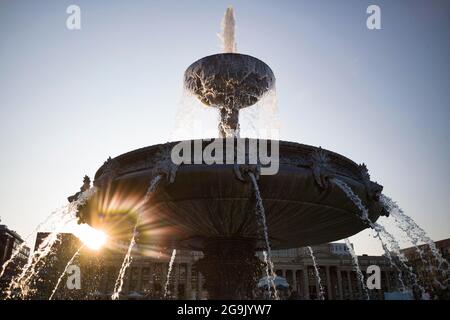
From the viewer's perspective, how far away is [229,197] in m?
7.05

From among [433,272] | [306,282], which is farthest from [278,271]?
[433,272]

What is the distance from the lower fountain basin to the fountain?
0.02m

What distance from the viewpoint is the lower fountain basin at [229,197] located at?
6785mm

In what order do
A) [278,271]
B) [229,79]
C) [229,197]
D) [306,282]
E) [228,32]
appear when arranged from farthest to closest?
[278,271]
[306,282]
[228,32]
[229,79]
[229,197]

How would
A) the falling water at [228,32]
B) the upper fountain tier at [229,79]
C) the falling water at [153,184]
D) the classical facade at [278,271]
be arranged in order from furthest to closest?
the classical facade at [278,271], the falling water at [228,32], the upper fountain tier at [229,79], the falling water at [153,184]

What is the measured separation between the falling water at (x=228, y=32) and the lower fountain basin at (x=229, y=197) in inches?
271

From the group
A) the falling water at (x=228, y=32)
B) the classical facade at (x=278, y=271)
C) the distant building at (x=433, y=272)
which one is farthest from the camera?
the classical facade at (x=278, y=271)

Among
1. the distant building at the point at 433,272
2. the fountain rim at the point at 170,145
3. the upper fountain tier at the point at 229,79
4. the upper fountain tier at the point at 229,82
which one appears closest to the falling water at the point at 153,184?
the fountain rim at the point at 170,145

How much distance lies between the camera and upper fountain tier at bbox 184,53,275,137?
970 centimetres

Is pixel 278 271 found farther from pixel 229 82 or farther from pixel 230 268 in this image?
pixel 229 82

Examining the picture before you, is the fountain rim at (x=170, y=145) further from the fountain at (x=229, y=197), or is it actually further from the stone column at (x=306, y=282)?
the stone column at (x=306, y=282)
